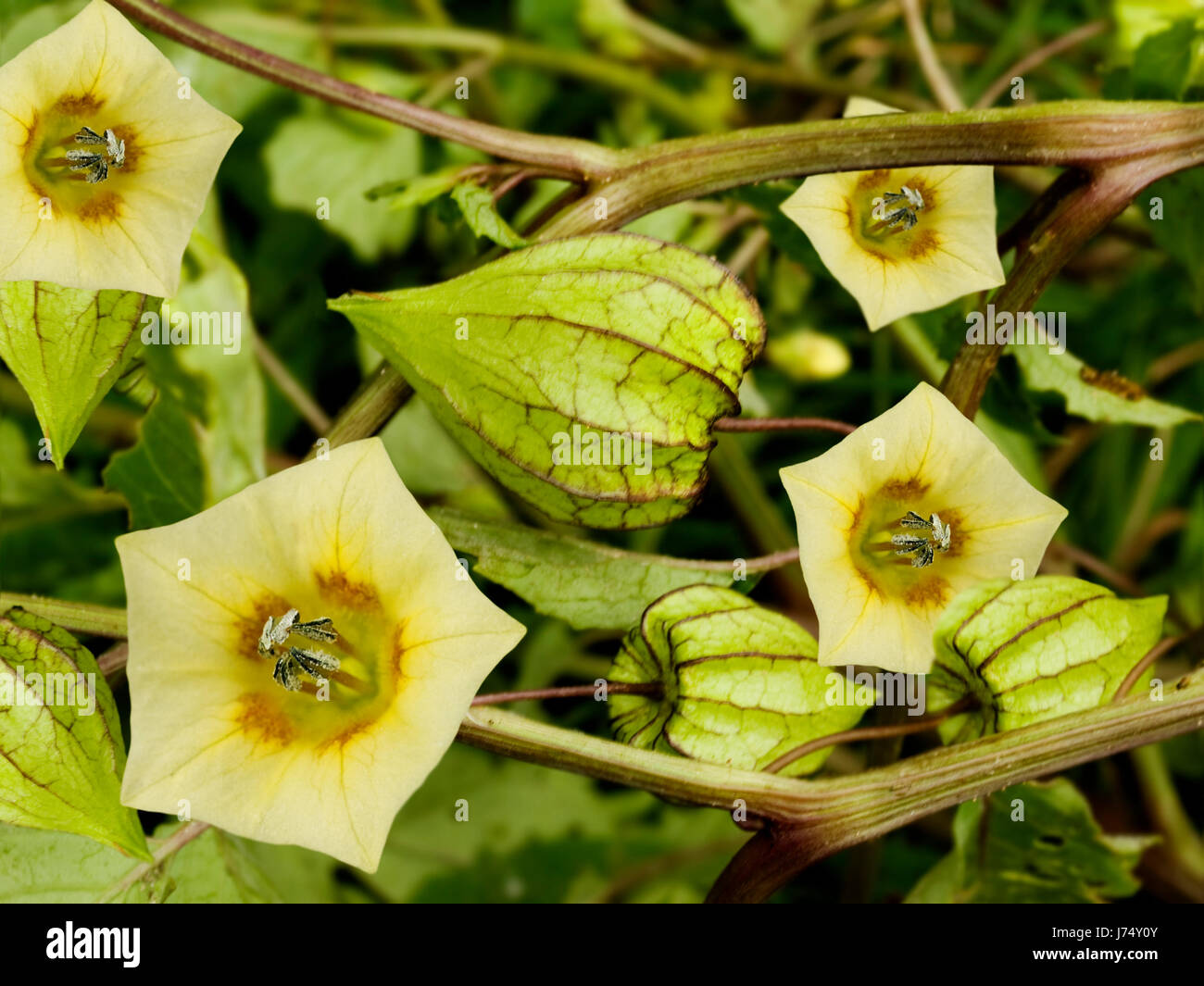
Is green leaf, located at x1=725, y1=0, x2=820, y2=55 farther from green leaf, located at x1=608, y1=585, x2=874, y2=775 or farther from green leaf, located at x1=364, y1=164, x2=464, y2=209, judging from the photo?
green leaf, located at x1=608, y1=585, x2=874, y2=775

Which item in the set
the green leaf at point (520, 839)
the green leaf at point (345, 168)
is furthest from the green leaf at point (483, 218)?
the green leaf at point (520, 839)

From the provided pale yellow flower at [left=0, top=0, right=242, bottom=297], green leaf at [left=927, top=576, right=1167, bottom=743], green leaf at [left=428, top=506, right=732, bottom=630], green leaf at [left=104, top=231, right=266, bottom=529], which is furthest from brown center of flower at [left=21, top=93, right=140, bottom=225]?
green leaf at [left=927, top=576, right=1167, bottom=743]

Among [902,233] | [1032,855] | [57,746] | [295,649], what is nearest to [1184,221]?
[902,233]

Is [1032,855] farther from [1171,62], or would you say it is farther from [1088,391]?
[1171,62]

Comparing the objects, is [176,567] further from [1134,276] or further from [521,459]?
[1134,276]

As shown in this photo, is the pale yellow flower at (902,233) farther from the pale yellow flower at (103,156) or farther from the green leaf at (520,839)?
the green leaf at (520,839)

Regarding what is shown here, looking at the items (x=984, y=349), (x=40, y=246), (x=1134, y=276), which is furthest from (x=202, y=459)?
(x=1134, y=276)
